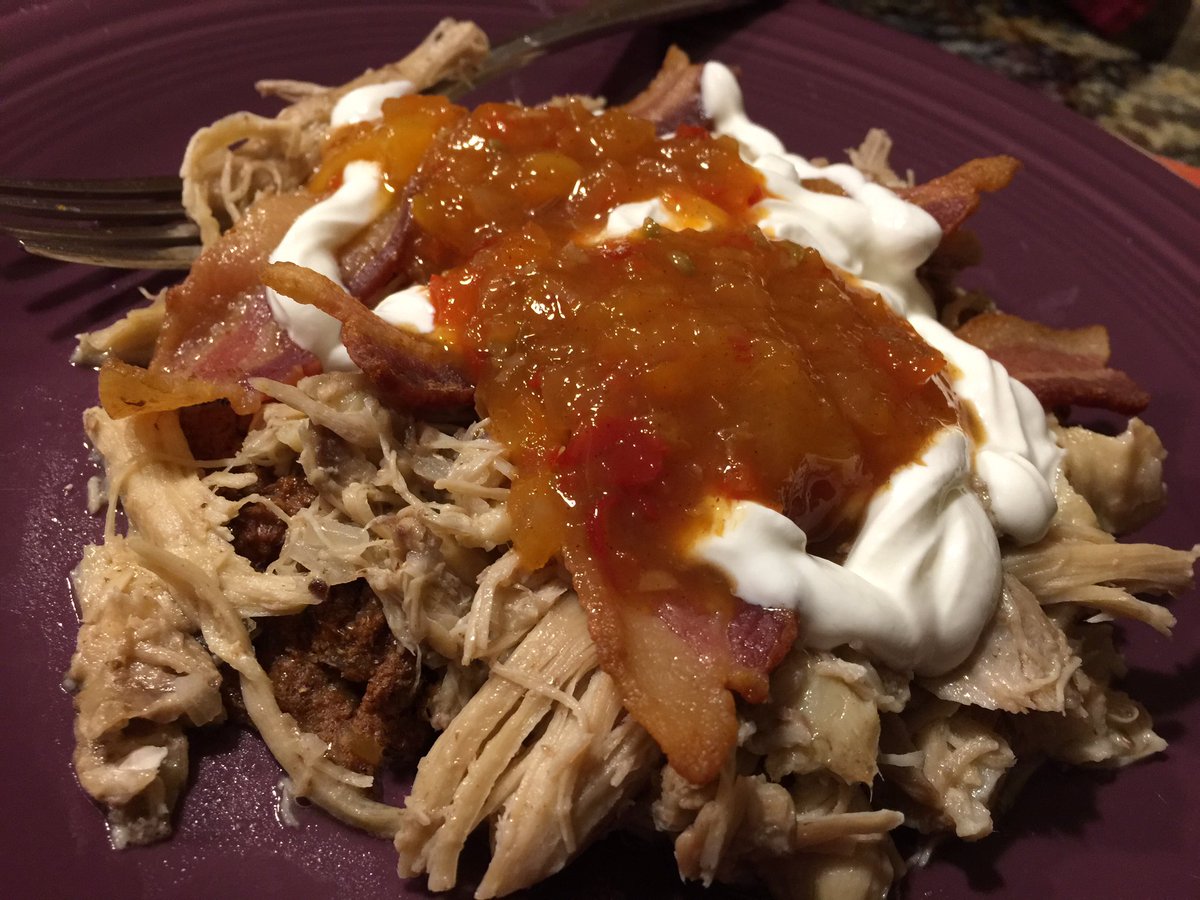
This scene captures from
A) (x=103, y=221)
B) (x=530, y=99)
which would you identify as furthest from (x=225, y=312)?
(x=530, y=99)

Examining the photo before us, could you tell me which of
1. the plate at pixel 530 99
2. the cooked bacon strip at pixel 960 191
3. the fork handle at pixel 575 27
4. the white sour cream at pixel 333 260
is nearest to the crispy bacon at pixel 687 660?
the plate at pixel 530 99

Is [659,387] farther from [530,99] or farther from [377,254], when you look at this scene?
[530,99]

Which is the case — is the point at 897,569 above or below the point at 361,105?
below

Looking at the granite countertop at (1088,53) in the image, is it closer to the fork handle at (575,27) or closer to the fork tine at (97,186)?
the fork handle at (575,27)

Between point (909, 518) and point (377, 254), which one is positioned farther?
point (377, 254)

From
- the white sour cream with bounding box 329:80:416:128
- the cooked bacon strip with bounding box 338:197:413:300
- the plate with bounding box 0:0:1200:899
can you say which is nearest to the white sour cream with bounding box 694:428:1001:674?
the plate with bounding box 0:0:1200:899

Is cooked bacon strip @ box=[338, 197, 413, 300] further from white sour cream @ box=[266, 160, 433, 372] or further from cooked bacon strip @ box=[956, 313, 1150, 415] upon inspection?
cooked bacon strip @ box=[956, 313, 1150, 415]
